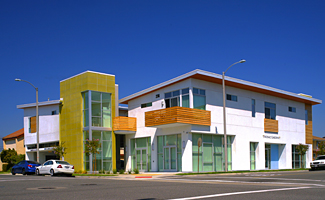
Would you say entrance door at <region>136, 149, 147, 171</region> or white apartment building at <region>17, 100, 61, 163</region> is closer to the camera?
entrance door at <region>136, 149, 147, 171</region>

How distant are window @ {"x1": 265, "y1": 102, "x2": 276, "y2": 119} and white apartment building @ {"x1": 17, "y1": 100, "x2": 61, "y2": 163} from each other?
75.8ft

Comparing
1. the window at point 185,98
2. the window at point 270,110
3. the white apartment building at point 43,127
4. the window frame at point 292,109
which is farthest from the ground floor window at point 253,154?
the white apartment building at point 43,127

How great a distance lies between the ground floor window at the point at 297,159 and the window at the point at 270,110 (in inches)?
234

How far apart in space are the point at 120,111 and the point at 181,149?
11.9 metres

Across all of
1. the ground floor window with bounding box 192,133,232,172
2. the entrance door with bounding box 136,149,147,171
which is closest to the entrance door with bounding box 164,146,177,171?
the ground floor window with bounding box 192,133,232,172

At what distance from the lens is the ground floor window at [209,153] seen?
3184 cm

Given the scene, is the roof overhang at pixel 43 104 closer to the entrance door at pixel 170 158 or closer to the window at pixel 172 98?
the window at pixel 172 98

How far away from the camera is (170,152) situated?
33125mm

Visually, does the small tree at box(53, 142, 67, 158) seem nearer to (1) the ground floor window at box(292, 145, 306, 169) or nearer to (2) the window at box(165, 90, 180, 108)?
(2) the window at box(165, 90, 180, 108)

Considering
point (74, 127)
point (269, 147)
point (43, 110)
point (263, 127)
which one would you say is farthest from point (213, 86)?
point (43, 110)

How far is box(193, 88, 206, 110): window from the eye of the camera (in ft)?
105

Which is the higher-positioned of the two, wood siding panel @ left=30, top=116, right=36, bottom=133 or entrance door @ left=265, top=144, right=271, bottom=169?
wood siding panel @ left=30, top=116, right=36, bottom=133

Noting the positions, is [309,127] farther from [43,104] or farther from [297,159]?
[43,104]

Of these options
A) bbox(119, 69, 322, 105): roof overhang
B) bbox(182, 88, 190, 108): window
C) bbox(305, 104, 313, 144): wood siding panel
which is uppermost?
bbox(119, 69, 322, 105): roof overhang
